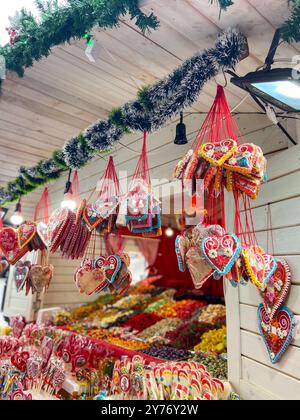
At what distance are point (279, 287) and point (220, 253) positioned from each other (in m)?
0.65

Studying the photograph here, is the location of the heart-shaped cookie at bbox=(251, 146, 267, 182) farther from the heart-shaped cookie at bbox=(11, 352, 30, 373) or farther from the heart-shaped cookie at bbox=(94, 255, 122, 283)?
the heart-shaped cookie at bbox=(11, 352, 30, 373)

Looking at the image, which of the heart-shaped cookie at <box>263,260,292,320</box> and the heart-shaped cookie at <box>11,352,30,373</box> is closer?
the heart-shaped cookie at <box>263,260,292,320</box>

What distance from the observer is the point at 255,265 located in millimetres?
1412

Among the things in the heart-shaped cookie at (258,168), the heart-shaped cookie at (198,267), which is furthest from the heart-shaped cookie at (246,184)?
the heart-shaped cookie at (198,267)

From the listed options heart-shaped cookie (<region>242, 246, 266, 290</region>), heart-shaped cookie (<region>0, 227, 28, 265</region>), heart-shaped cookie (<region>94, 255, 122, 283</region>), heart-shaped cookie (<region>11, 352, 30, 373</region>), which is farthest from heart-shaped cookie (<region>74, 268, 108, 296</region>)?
heart-shaped cookie (<region>11, 352, 30, 373</region>)

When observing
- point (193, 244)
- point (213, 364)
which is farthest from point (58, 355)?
point (193, 244)

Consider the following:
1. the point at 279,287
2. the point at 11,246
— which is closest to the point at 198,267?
the point at 279,287

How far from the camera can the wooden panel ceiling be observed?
143 centimetres

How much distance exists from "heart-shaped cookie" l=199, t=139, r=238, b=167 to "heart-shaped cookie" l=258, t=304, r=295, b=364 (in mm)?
958

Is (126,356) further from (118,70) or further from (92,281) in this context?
(118,70)

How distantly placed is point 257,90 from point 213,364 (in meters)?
2.00

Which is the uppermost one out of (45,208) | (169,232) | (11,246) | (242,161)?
(169,232)

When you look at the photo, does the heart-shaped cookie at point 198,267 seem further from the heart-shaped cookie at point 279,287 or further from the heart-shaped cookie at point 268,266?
the heart-shaped cookie at point 279,287
